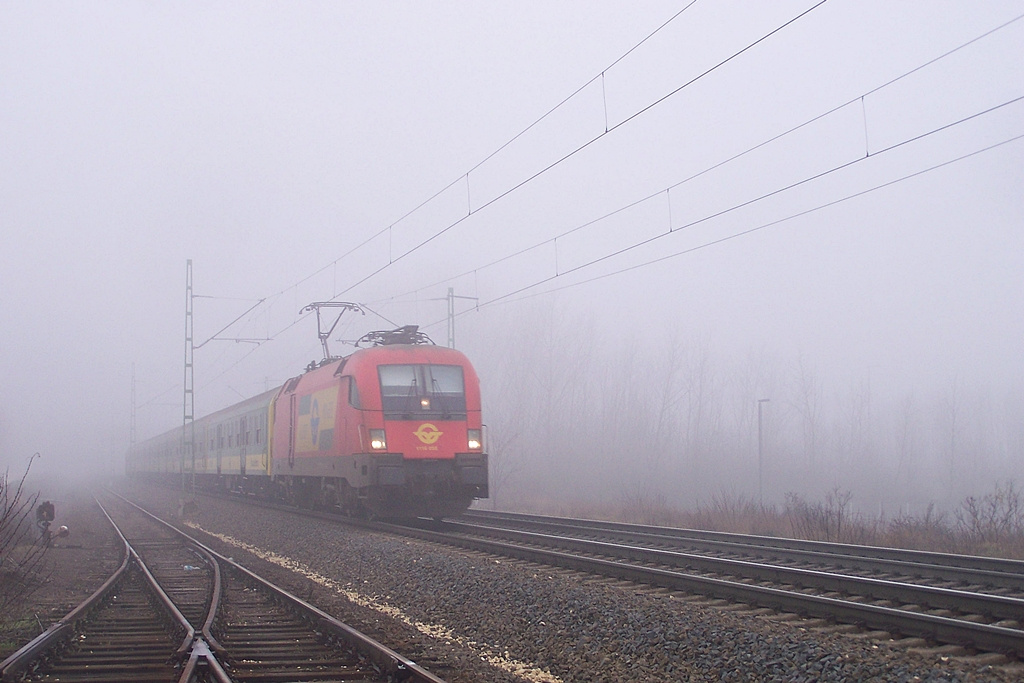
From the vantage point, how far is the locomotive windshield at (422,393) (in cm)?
1650

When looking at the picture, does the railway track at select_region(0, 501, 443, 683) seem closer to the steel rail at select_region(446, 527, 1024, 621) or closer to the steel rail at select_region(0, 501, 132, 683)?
the steel rail at select_region(0, 501, 132, 683)

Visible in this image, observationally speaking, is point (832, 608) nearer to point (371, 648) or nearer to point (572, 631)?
point (572, 631)

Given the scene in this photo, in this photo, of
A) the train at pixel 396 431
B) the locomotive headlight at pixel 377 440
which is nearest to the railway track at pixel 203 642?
the locomotive headlight at pixel 377 440

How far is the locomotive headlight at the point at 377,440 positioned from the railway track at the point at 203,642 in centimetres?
452

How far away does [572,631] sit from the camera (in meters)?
7.60

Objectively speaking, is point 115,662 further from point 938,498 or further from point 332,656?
point 938,498

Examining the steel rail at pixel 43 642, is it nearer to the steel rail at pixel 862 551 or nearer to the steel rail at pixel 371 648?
the steel rail at pixel 371 648

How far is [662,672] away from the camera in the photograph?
6.32 m

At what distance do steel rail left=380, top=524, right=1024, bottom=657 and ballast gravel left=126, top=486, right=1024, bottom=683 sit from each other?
0.19 meters

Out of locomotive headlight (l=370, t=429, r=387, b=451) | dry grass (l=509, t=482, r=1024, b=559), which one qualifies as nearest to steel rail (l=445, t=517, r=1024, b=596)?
locomotive headlight (l=370, t=429, r=387, b=451)

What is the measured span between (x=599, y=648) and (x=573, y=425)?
39694 mm

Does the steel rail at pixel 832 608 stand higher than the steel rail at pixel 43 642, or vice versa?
the steel rail at pixel 832 608

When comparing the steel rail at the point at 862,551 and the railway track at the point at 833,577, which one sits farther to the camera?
the steel rail at the point at 862,551

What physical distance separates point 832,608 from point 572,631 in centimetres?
219
